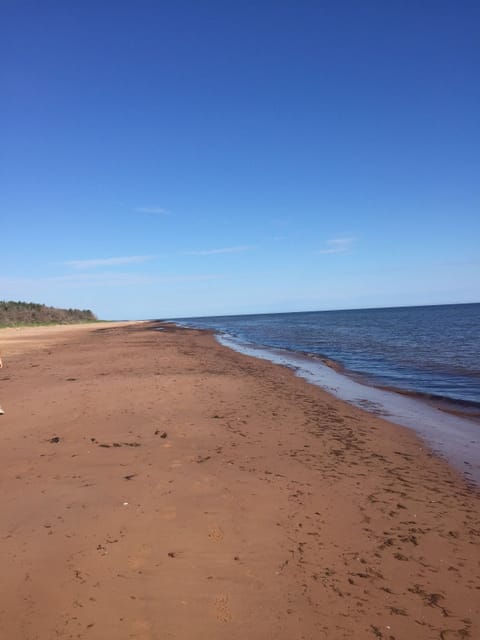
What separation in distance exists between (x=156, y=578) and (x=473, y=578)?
2.82m

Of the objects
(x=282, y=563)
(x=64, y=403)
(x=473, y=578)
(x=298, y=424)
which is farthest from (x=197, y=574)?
(x=64, y=403)

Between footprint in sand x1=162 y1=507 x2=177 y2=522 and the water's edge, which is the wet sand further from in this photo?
the water's edge

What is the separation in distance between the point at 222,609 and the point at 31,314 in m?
71.7

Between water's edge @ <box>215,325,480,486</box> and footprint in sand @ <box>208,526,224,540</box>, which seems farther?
water's edge @ <box>215,325,480,486</box>

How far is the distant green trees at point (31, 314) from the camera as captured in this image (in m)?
59.5

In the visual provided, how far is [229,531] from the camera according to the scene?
173 inches

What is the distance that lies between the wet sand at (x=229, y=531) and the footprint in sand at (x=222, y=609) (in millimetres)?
11

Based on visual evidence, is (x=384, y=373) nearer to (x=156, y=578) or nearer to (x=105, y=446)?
(x=105, y=446)

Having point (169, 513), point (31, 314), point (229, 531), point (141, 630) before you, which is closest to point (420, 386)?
point (229, 531)

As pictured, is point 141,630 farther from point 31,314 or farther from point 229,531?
point 31,314

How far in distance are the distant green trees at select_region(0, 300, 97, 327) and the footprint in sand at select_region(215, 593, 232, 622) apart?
60.6 m

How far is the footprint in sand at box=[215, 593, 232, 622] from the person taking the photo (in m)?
3.13

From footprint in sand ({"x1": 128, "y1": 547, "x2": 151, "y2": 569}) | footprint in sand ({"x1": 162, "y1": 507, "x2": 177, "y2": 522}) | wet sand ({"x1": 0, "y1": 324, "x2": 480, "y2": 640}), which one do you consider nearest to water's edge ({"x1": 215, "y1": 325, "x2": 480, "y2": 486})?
wet sand ({"x1": 0, "y1": 324, "x2": 480, "y2": 640})

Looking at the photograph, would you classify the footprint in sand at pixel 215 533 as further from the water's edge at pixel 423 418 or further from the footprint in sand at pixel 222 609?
the water's edge at pixel 423 418
